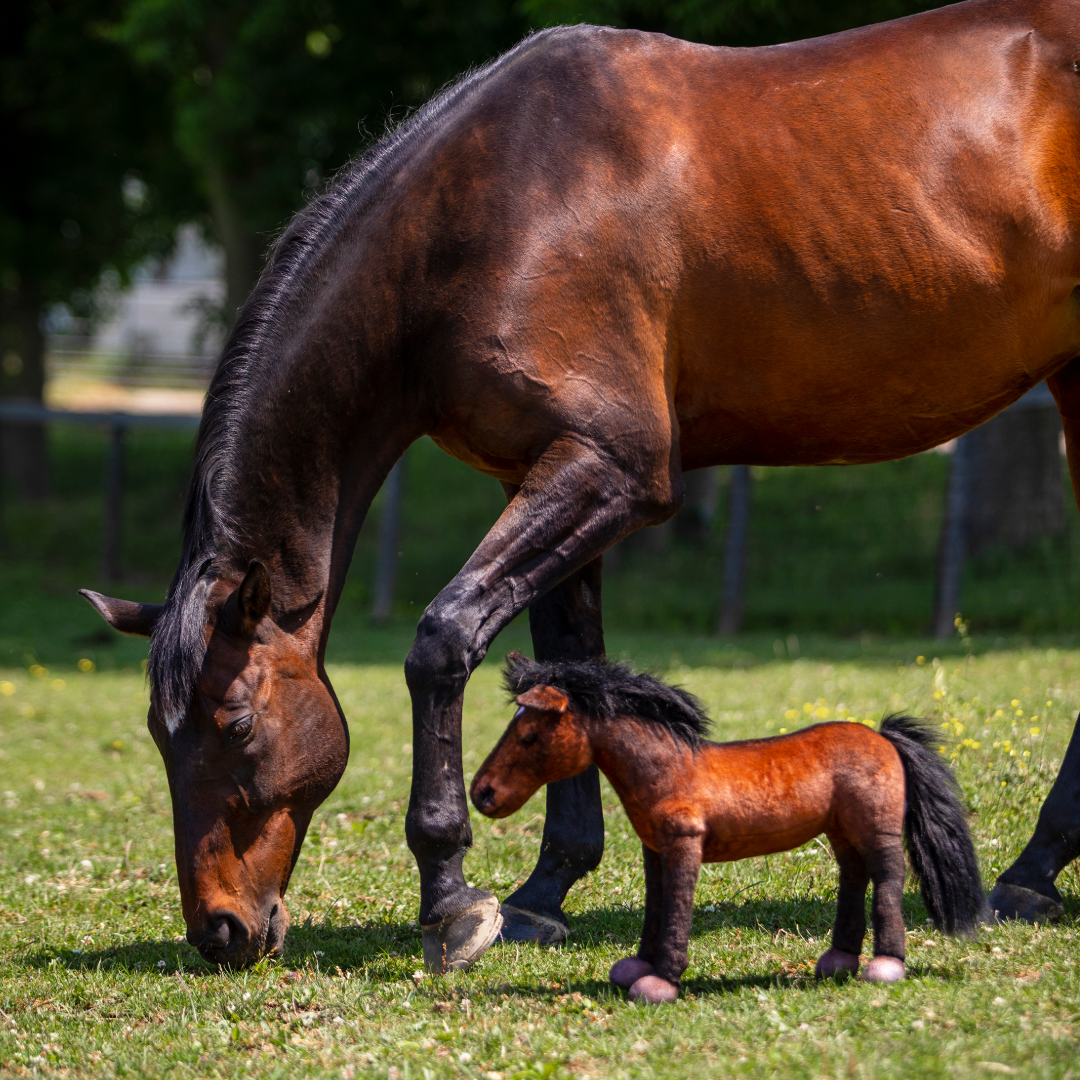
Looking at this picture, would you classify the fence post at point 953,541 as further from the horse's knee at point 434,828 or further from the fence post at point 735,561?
the horse's knee at point 434,828

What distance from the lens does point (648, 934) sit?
3123 mm

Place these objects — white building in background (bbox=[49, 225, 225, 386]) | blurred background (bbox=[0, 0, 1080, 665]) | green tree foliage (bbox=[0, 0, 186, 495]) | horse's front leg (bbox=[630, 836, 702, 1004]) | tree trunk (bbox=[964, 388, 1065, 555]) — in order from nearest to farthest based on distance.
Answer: horse's front leg (bbox=[630, 836, 702, 1004]) < tree trunk (bbox=[964, 388, 1065, 555]) < blurred background (bbox=[0, 0, 1080, 665]) < green tree foliage (bbox=[0, 0, 186, 495]) < white building in background (bbox=[49, 225, 225, 386])

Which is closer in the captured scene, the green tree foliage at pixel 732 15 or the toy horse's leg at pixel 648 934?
the toy horse's leg at pixel 648 934

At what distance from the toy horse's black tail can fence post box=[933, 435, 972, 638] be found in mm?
8435

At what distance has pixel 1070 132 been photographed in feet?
12.2

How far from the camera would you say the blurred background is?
461 inches

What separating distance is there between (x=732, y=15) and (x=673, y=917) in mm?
10307

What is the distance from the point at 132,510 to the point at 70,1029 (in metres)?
14.9

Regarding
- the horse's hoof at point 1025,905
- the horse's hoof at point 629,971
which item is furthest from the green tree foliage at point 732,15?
the horse's hoof at point 629,971

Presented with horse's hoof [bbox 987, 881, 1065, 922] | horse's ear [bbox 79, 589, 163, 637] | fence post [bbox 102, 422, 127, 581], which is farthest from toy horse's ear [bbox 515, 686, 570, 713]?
fence post [bbox 102, 422, 127, 581]

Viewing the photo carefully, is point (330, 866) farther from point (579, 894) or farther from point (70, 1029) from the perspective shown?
point (70, 1029)

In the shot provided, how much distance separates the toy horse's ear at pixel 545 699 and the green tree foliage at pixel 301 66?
444 inches

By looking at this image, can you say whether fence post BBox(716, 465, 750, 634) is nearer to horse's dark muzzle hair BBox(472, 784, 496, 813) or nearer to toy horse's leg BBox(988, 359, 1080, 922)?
toy horse's leg BBox(988, 359, 1080, 922)

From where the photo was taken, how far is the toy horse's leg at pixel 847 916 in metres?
3.08
